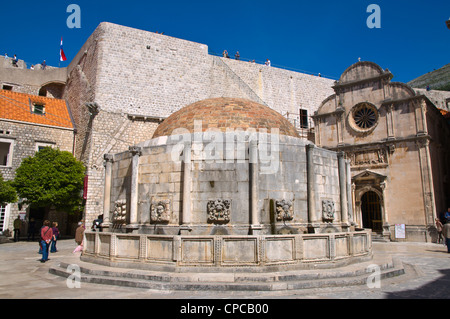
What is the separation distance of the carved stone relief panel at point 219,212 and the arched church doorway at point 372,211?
17.7 metres

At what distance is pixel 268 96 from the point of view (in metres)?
36.7

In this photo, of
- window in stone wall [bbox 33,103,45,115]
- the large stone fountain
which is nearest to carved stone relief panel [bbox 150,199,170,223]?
the large stone fountain

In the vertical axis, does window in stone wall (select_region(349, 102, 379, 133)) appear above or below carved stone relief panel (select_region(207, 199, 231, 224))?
above

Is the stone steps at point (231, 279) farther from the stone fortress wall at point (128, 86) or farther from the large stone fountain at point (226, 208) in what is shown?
the stone fortress wall at point (128, 86)

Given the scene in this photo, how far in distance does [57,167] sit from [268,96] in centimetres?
2204

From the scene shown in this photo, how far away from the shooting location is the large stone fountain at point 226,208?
8164mm

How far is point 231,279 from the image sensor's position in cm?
738

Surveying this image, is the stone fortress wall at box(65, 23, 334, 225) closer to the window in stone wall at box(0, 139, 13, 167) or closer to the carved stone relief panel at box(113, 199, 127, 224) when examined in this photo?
the window in stone wall at box(0, 139, 13, 167)

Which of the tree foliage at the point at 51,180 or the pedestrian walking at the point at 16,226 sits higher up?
the tree foliage at the point at 51,180

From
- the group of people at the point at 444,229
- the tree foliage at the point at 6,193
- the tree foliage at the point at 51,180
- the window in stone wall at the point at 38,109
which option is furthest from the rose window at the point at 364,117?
the window in stone wall at the point at 38,109

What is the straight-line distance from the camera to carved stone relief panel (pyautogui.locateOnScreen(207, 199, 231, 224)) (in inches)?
367

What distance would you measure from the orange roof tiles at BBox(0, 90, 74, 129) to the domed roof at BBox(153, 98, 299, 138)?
63.7 ft
